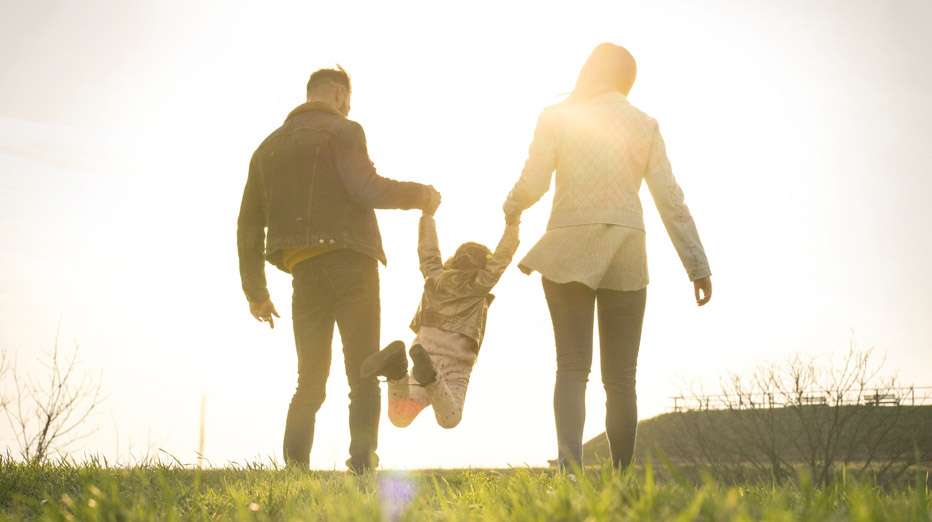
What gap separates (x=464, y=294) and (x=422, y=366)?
2.14 ft

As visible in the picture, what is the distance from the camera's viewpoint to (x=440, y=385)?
5.13m

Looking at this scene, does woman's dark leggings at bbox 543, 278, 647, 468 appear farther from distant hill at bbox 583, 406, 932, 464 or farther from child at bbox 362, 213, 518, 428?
distant hill at bbox 583, 406, 932, 464

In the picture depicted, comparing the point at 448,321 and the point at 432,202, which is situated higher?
the point at 432,202

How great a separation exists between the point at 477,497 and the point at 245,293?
3.17m

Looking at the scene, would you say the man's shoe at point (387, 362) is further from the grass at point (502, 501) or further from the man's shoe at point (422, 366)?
the grass at point (502, 501)

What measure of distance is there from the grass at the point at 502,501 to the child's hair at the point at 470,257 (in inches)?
61.3

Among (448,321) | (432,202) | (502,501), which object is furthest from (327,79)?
(502,501)

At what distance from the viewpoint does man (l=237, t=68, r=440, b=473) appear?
5441mm

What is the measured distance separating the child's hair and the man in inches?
17.6

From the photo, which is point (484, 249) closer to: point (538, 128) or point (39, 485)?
point (538, 128)

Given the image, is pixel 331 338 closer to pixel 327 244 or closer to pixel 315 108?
pixel 327 244

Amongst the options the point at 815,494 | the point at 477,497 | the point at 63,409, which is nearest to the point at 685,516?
the point at 815,494

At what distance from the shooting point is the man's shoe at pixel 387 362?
480 cm

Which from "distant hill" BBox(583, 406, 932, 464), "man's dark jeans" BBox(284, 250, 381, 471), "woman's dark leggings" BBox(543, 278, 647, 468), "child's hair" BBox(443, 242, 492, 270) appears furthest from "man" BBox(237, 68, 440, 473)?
"distant hill" BBox(583, 406, 932, 464)
